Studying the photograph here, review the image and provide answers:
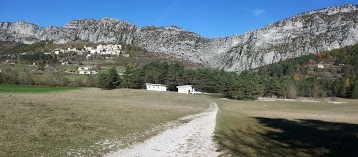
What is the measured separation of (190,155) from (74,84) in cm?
13092

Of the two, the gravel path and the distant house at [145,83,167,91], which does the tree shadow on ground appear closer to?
the gravel path

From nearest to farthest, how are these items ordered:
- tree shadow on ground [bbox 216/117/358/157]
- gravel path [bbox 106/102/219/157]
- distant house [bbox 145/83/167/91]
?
gravel path [bbox 106/102/219/157] < tree shadow on ground [bbox 216/117/358/157] < distant house [bbox 145/83/167/91]

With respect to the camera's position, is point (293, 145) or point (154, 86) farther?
point (154, 86)

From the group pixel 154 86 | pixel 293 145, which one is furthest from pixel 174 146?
pixel 154 86

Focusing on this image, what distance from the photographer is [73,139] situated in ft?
66.2

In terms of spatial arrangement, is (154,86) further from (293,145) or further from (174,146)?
(174,146)

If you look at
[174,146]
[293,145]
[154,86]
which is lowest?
[293,145]

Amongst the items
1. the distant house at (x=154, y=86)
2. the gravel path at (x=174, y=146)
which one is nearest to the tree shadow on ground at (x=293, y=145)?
the gravel path at (x=174, y=146)

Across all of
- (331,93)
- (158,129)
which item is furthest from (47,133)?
(331,93)

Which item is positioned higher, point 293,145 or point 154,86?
point 154,86

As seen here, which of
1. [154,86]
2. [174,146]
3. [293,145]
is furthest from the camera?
[154,86]

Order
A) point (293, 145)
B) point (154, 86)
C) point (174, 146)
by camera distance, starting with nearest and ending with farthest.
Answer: point (174, 146) < point (293, 145) < point (154, 86)

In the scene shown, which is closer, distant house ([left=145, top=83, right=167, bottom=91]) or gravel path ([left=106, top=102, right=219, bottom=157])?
gravel path ([left=106, top=102, right=219, bottom=157])

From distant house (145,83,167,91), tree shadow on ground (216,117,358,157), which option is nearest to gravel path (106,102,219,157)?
tree shadow on ground (216,117,358,157)
